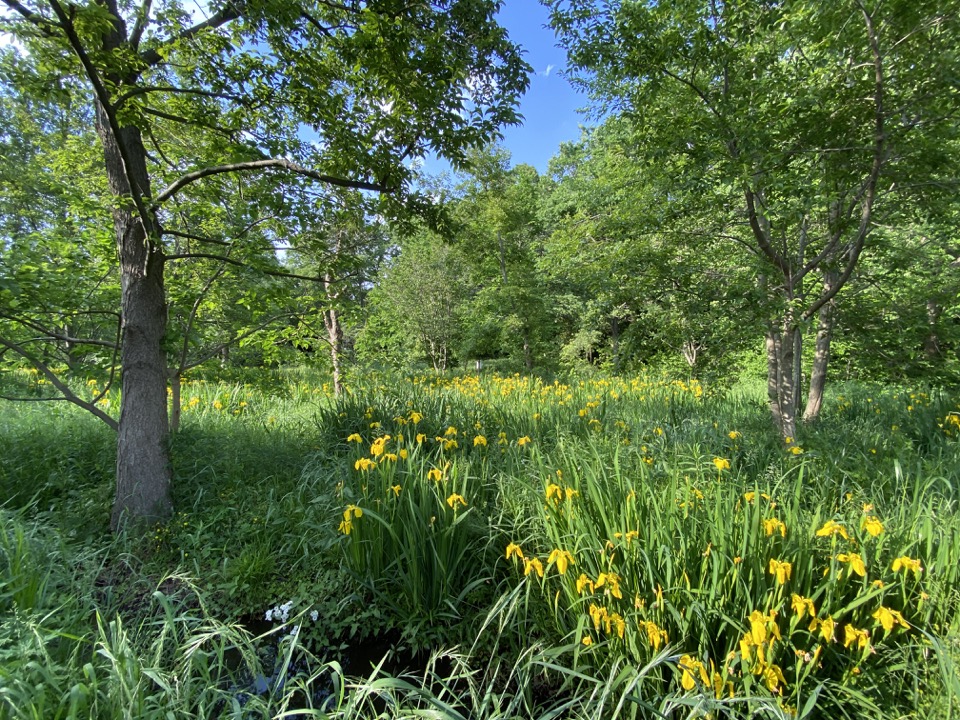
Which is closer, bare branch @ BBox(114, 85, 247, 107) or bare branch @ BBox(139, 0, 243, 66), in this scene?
bare branch @ BBox(114, 85, 247, 107)

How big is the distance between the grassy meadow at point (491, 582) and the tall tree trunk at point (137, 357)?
27 centimetres

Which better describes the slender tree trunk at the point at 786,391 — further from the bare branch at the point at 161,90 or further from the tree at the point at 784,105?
the bare branch at the point at 161,90

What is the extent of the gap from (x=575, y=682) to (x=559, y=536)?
0.61 metres

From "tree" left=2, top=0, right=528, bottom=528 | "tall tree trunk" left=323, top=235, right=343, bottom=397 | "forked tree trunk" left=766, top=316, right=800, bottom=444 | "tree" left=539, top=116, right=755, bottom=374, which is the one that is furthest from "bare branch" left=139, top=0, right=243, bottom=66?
"forked tree trunk" left=766, top=316, right=800, bottom=444

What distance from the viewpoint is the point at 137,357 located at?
298cm

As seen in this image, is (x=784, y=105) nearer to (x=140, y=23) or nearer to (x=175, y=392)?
(x=140, y=23)

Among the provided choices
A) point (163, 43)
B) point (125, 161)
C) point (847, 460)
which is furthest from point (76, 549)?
point (847, 460)

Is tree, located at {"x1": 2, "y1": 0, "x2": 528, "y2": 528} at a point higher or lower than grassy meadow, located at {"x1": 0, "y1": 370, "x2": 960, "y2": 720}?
higher

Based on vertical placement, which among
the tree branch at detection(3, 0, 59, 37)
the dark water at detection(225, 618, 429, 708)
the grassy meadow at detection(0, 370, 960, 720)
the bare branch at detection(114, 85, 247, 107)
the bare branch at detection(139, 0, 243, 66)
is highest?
the bare branch at detection(139, 0, 243, 66)

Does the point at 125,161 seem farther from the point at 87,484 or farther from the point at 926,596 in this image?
the point at 926,596

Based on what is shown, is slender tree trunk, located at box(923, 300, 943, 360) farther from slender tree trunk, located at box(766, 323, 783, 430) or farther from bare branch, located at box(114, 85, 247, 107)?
bare branch, located at box(114, 85, 247, 107)

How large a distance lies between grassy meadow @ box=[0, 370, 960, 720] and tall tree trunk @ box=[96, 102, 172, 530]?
27cm

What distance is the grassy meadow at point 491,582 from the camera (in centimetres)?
156

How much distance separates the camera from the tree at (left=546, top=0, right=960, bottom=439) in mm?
2924
